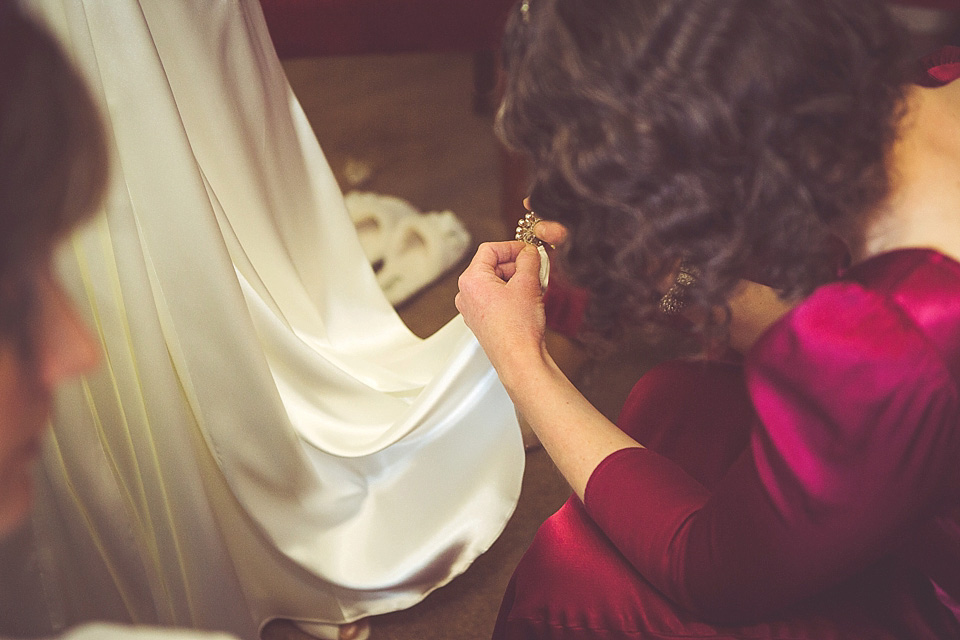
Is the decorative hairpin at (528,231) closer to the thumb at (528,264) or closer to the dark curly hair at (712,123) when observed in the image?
the thumb at (528,264)

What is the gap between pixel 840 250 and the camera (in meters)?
0.67

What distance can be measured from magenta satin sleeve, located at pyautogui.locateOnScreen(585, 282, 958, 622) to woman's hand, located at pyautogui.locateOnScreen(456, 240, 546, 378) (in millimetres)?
241

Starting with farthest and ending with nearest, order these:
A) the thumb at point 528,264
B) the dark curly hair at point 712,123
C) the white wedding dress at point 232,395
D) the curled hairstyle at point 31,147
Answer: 1. the thumb at point 528,264
2. the white wedding dress at point 232,395
3. the dark curly hair at point 712,123
4. the curled hairstyle at point 31,147

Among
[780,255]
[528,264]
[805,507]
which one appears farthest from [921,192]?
Answer: [528,264]

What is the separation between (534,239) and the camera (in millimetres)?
916

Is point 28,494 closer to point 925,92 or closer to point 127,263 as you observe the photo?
point 127,263

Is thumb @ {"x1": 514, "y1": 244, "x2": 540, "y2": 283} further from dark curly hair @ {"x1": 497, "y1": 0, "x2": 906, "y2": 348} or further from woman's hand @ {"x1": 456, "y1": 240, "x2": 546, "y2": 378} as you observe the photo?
dark curly hair @ {"x1": 497, "y1": 0, "x2": 906, "y2": 348}

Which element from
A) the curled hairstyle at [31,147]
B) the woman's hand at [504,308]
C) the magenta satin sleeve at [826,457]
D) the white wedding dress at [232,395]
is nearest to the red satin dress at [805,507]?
the magenta satin sleeve at [826,457]

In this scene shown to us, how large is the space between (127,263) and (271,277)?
33cm

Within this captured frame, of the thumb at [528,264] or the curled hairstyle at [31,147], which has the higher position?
the curled hairstyle at [31,147]

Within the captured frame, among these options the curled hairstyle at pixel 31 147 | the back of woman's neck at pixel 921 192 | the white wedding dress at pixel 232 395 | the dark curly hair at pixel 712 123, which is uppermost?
the curled hairstyle at pixel 31 147

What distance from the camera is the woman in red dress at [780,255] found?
52cm

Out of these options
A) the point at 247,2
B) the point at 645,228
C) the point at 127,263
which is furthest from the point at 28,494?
the point at 247,2

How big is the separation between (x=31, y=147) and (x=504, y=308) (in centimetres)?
50
